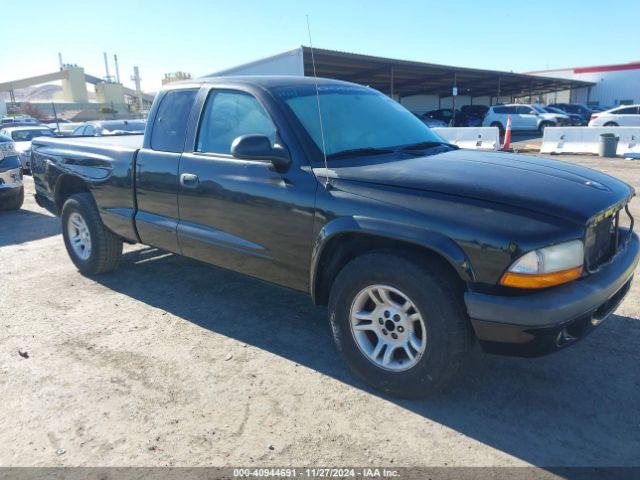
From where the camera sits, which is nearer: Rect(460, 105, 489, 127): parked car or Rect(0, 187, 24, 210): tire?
Rect(0, 187, 24, 210): tire

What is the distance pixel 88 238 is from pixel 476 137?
14.3m

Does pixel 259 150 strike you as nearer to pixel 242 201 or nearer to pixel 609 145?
pixel 242 201

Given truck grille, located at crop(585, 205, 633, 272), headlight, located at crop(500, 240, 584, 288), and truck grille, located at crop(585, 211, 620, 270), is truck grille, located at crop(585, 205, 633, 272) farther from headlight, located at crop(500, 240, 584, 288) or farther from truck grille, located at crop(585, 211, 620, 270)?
headlight, located at crop(500, 240, 584, 288)

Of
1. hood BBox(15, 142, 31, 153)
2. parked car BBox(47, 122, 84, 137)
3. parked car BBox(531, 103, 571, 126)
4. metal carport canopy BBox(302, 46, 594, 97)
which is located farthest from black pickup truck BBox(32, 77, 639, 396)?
parked car BBox(531, 103, 571, 126)

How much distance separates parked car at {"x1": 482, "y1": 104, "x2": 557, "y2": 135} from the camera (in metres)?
25.4

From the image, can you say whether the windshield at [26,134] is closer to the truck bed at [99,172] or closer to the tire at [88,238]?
the truck bed at [99,172]

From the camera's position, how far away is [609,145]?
1422 centimetres

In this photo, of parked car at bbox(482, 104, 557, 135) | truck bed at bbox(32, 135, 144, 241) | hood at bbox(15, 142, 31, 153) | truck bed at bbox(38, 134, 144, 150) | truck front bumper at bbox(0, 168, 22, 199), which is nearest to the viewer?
truck bed at bbox(32, 135, 144, 241)

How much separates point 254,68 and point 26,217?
13.2 m

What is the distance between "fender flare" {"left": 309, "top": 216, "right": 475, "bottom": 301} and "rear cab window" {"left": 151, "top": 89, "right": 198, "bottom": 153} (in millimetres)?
1619

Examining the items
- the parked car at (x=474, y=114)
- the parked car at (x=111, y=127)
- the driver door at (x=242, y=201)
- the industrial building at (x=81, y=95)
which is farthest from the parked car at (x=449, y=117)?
the industrial building at (x=81, y=95)

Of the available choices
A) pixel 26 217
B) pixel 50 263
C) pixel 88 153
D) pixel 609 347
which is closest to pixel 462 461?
pixel 609 347

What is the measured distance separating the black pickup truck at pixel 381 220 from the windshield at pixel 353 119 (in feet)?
0.05

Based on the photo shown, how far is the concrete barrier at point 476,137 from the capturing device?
1620 cm
